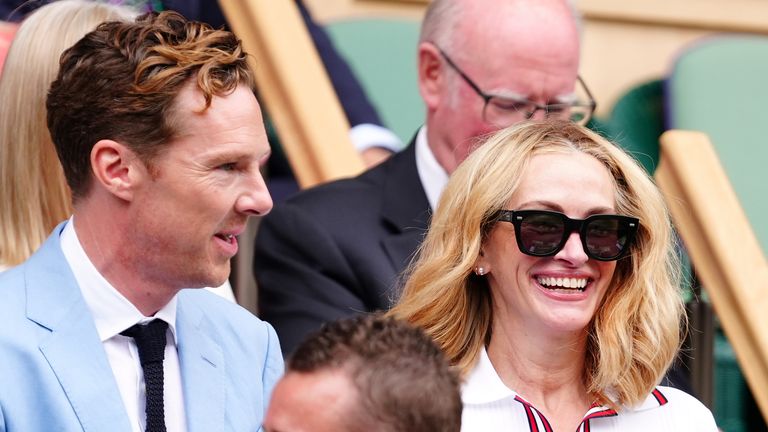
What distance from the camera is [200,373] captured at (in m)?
2.44

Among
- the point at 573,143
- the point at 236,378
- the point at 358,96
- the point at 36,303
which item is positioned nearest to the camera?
the point at 36,303

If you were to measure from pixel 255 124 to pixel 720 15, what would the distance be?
3.18 m

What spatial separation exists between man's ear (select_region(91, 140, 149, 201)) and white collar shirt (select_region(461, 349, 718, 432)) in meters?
0.65

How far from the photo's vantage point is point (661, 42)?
5184 millimetres

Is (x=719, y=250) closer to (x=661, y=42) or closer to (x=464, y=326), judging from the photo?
(x=464, y=326)

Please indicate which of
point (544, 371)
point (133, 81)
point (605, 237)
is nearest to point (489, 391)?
point (544, 371)

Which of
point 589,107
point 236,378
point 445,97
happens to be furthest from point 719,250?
point 236,378

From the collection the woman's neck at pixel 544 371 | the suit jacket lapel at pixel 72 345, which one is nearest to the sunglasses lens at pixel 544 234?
the woman's neck at pixel 544 371

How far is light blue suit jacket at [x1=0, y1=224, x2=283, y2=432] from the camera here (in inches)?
87.8

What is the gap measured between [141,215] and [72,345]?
23cm

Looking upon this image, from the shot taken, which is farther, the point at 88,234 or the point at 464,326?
the point at 464,326

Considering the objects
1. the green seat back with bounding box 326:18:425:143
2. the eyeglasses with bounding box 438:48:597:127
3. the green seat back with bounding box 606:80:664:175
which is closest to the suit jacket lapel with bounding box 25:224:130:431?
the eyeglasses with bounding box 438:48:597:127

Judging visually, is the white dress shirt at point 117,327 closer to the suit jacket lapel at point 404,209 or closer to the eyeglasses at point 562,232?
the eyeglasses at point 562,232

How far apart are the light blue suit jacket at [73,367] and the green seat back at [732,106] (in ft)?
8.05
